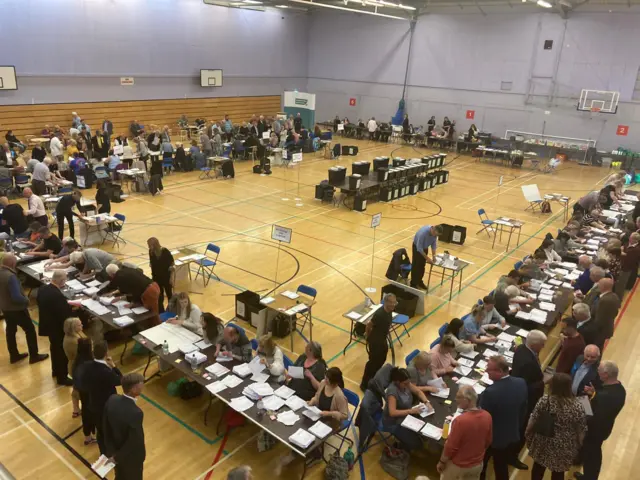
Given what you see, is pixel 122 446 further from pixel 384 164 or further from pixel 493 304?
pixel 384 164

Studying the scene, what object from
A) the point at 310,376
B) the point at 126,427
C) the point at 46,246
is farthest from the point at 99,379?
the point at 46,246

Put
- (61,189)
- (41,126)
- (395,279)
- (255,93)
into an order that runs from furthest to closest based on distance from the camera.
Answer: (255,93) → (41,126) → (61,189) → (395,279)

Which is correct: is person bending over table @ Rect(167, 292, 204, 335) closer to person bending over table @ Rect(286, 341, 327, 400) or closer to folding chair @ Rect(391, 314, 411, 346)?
person bending over table @ Rect(286, 341, 327, 400)

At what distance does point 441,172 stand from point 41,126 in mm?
19360

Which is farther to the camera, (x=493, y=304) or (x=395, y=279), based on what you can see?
(x=395, y=279)

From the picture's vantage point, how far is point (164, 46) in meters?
28.0

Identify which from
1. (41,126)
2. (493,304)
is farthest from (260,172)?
(493,304)

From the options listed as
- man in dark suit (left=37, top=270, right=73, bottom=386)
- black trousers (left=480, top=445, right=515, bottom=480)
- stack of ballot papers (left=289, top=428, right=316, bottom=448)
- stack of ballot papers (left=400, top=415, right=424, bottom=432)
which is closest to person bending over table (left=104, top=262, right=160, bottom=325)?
man in dark suit (left=37, top=270, right=73, bottom=386)

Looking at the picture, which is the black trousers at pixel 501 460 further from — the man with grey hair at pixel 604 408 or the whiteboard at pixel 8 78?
the whiteboard at pixel 8 78

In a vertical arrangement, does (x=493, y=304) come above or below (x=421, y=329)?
above

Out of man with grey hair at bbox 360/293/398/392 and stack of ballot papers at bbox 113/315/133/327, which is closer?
man with grey hair at bbox 360/293/398/392

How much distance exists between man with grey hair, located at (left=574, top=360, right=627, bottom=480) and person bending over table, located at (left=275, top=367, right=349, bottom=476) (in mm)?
2648

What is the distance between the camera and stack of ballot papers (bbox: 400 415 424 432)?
18.1 feet

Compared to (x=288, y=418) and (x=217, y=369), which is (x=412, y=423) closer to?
(x=288, y=418)
